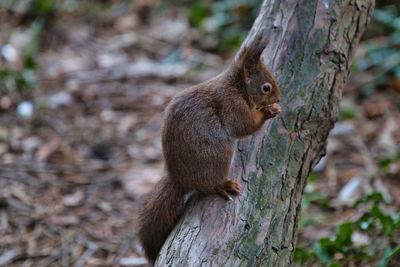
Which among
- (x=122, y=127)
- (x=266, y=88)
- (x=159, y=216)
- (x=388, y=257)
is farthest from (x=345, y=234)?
(x=122, y=127)

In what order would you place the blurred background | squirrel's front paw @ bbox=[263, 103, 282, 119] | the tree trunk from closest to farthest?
1. the tree trunk
2. squirrel's front paw @ bbox=[263, 103, 282, 119]
3. the blurred background

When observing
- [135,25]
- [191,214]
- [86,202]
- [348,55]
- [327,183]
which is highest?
[135,25]

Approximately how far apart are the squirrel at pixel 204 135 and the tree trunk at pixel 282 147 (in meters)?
0.11

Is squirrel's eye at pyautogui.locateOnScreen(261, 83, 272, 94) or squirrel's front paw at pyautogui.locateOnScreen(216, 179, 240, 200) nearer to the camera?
squirrel's front paw at pyautogui.locateOnScreen(216, 179, 240, 200)

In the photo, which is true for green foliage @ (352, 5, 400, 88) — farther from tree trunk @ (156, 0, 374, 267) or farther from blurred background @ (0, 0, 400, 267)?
tree trunk @ (156, 0, 374, 267)

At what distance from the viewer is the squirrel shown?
2.78 metres

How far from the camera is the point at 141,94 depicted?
20.2 ft

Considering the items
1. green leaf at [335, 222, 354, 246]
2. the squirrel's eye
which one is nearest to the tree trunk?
the squirrel's eye

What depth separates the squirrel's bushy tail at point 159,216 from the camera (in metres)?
2.83

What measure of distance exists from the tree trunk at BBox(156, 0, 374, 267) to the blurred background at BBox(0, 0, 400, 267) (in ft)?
1.97

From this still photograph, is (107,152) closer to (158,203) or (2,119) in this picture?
(2,119)

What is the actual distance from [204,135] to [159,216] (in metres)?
0.57

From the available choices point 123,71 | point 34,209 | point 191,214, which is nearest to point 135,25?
point 123,71

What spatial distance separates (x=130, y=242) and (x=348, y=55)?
2.32m
